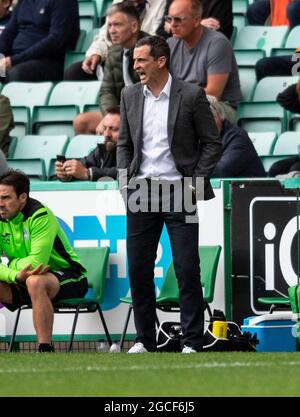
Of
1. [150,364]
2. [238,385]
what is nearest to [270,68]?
[150,364]

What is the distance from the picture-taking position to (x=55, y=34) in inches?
594

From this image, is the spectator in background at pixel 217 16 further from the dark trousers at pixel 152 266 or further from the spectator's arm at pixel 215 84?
the dark trousers at pixel 152 266

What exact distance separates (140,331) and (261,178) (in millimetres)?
1852

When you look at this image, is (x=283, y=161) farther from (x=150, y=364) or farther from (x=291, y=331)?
(x=150, y=364)

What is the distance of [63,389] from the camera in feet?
22.8

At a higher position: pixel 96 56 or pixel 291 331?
pixel 96 56

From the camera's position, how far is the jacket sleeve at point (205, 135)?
9844 mm

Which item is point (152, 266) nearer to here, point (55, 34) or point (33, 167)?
point (33, 167)

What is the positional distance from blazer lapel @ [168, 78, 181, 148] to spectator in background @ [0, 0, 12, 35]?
6052 millimetres

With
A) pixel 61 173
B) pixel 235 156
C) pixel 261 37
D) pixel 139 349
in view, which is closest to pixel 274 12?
pixel 261 37

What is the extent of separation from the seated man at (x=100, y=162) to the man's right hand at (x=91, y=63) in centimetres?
200

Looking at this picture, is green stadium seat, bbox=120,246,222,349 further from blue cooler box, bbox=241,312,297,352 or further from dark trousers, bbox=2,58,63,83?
dark trousers, bbox=2,58,63,83

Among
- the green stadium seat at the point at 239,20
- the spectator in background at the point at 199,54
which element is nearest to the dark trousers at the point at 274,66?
the spectator in background at the point at 199,54

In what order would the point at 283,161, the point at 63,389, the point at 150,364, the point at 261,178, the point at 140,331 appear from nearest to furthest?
the point at 63,389
the point at 150,364
the point at 140,331
the point at 261,178
the point at 283,161
